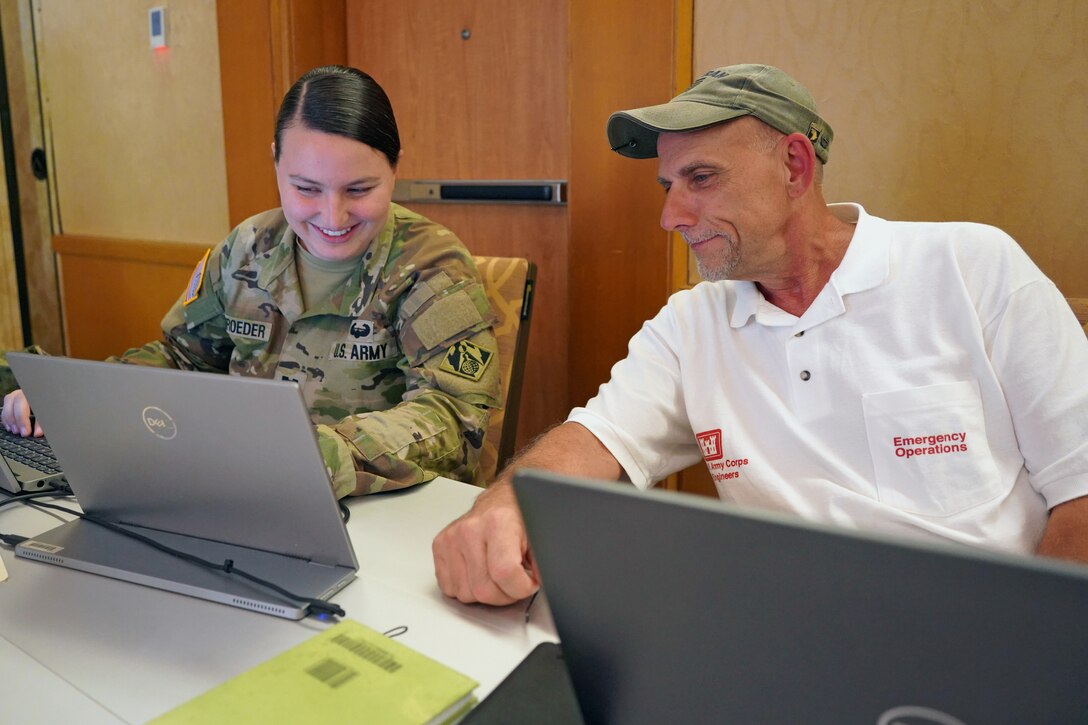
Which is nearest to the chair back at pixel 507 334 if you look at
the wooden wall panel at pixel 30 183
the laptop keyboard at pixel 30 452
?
the laptop keyboard at pixel 30 452

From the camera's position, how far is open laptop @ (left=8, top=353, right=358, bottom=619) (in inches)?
32.1

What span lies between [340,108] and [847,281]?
0.88 meters

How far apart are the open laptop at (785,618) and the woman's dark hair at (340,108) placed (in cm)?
113

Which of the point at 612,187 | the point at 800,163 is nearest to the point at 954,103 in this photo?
the point at 800,163

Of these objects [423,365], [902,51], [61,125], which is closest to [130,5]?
[61,125]

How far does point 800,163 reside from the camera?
1.21 meters

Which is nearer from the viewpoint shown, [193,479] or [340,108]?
[193,479]

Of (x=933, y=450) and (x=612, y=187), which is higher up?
(x=612, y=187)

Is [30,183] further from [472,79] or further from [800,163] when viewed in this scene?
[800,163]

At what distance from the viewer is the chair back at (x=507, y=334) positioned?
161 cm

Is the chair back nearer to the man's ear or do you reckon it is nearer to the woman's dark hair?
the woman's dark hair

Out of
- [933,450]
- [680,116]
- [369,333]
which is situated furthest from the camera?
[369,333]

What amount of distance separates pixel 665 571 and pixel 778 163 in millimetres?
861

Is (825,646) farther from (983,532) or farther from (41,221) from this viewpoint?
(41,221)
